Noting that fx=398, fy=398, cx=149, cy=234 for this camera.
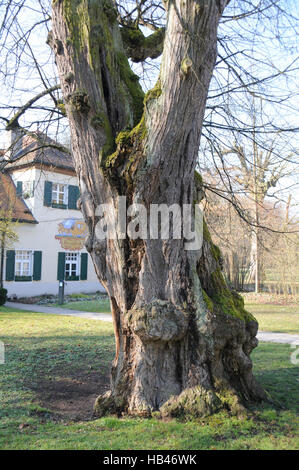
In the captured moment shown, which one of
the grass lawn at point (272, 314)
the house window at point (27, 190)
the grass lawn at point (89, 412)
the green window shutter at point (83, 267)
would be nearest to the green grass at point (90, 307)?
the grass lawn at point (272, 314)

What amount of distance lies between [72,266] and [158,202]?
17847 mm

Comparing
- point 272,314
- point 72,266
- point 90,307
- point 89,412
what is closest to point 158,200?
point 89,412

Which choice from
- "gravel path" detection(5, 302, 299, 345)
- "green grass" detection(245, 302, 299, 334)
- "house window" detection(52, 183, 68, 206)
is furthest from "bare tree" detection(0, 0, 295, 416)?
"house window" detection(52, 183, 68, 206)

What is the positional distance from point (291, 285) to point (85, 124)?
16.6 meters

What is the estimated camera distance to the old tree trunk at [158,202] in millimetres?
4246

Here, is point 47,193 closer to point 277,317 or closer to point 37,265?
point 37,265

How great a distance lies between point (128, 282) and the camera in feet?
15.4

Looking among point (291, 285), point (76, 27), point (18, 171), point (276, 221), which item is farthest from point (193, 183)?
point (276, 221)

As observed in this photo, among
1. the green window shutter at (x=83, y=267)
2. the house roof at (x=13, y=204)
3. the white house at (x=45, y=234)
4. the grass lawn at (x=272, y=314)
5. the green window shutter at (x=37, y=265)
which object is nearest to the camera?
the grass lawn at (x=272, y=314)

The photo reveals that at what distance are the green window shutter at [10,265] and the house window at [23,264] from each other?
345 millimetres

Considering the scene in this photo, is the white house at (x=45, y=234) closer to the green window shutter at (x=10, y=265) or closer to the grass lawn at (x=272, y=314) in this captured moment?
the green window shutter at (x=10, y=265)

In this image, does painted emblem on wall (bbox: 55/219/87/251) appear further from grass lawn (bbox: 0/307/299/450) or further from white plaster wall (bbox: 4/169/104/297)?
grass lawn (bbox: 0/307/299/450)

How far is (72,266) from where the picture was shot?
2173cm
